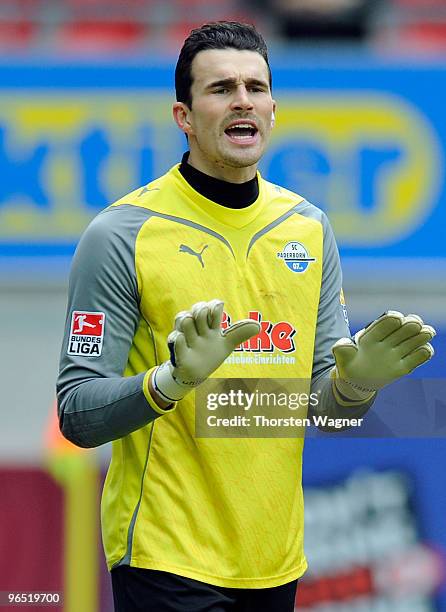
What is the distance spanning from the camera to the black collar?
2.68m

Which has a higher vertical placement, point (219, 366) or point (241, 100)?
point (241, 100)

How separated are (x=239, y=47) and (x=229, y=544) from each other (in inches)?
41.1

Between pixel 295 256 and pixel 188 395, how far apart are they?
1.29 feet

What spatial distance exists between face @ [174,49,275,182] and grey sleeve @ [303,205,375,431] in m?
0.24

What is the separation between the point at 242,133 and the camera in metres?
2.63

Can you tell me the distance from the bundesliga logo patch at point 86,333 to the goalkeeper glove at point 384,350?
1.53 feet

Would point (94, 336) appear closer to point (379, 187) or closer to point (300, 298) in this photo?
point (300, 298)

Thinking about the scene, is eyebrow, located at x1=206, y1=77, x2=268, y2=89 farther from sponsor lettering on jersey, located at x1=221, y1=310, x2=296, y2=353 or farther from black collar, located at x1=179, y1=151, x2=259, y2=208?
sponsor lettering on jersey, located at x1=221, y1=310, x2=296, y2=353

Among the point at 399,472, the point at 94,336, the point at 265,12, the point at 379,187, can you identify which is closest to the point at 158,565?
the point at 94,336

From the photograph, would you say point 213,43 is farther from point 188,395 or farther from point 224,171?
point 188,395

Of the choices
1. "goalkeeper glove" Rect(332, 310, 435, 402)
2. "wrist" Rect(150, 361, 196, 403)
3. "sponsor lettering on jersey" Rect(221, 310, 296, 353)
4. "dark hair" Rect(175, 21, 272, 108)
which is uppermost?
"dark hair" Rect(175, 21, 272, 108)

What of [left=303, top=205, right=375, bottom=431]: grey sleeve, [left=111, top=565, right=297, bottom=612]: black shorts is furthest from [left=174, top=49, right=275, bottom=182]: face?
[left=111, top=565, right=297, bottom=612]: black shorts

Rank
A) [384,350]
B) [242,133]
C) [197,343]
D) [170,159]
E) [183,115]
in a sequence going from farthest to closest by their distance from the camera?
1. [170,159]
2. [183,115]
3. [242,133]
4. [384,350]
5. [197,343]

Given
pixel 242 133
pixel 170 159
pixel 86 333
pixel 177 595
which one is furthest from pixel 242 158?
pixel 170 159
